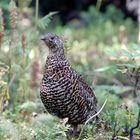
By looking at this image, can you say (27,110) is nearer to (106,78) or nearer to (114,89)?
(114,89)

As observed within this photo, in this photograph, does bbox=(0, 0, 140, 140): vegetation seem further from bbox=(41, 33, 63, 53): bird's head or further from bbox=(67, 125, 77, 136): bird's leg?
bbox=(67, 125, 77, 136): bird's leg

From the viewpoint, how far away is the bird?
21.8 feet

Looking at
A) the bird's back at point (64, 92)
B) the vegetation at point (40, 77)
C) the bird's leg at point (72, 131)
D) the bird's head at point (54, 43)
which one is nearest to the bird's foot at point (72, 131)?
the bird's leg at point (72, 131)

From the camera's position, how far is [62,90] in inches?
260

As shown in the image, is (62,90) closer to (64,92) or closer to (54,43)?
(64,92)

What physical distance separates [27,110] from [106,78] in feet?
10.5

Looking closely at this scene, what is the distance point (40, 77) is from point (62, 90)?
10.2ft

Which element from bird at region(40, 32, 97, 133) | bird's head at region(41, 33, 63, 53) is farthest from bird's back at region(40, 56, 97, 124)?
bird's head at region(41, 33, 63, 53)

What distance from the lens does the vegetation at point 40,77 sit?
584 centimetres

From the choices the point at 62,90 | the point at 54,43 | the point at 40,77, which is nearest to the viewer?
the point at 62,90

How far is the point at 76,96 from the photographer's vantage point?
6746mm

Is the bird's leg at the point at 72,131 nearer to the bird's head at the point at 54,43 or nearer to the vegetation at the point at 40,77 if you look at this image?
the vegetation at the point at 40,77

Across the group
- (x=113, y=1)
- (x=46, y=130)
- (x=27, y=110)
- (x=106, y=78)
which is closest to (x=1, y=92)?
(x=46, y=130)

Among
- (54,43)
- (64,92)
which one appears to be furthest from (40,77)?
(64,92)
